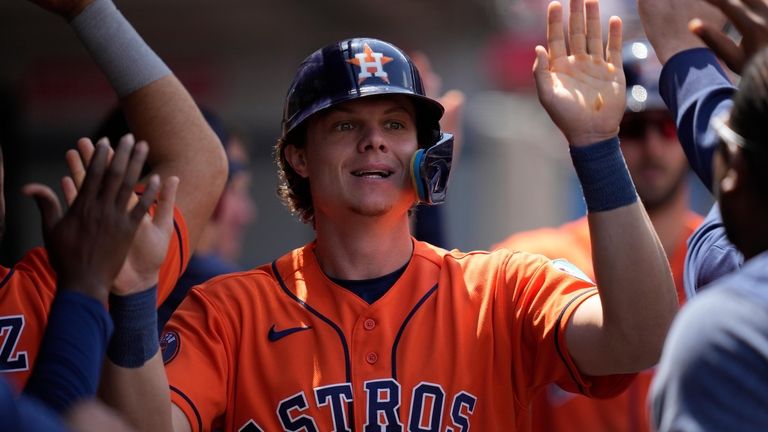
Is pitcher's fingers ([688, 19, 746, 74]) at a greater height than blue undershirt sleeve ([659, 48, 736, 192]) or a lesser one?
greater

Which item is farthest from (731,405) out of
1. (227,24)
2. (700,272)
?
(227,24)

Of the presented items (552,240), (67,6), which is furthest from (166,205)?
(552,240)

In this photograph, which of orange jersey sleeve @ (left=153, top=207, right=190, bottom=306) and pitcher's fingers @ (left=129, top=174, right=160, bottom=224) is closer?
pitcher's fingers @ (left=129, top=174, right=160, bottom=224)

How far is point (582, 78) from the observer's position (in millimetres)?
2871

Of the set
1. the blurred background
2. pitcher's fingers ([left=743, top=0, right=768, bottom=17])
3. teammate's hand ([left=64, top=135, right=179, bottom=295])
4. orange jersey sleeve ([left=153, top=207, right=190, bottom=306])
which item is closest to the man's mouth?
orange jersey sleeve ([left=153, top=207, right=190, bottom=306])

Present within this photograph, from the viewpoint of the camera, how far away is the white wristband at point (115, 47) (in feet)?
10.1

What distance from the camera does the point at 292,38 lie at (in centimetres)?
1361

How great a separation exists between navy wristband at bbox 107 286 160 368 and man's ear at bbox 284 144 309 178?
37.9 inches

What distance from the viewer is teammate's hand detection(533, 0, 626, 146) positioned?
277 centimetres

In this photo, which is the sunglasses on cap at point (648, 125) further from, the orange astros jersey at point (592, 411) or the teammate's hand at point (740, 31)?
the teammate's hand at point (740, 31)

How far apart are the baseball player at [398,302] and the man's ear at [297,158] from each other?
118mm

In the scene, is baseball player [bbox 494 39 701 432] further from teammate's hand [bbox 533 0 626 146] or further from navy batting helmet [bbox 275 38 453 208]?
teammate's hand [bbox 533 0 626 146]

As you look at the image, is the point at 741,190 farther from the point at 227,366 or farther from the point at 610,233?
the point at 227,366

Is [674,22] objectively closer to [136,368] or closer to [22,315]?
[136,368]
